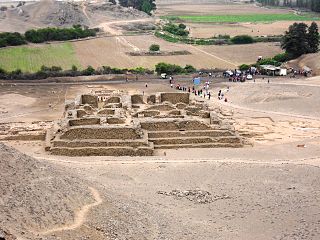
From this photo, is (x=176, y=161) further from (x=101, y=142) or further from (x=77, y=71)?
(x=77, y=71)

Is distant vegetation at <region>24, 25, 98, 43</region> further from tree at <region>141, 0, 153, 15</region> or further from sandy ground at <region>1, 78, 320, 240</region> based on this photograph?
sandy ground at <region>1, 78, 320, 240</region>

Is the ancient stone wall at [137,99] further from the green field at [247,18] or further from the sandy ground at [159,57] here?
the green field at [247,18]

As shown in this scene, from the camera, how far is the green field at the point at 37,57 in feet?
235

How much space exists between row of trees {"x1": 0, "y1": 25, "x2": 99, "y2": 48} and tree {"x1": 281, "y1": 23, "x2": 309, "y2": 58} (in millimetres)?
38260

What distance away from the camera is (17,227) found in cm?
1723

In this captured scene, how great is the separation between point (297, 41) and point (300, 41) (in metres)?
0.54

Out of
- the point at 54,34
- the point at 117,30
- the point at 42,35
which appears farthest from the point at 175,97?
the point at 117,30

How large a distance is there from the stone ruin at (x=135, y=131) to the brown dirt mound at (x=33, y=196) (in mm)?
11340

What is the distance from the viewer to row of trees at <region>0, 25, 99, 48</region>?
8362 cm

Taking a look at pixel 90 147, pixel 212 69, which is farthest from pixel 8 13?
pixel 90 147

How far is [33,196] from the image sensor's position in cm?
1984

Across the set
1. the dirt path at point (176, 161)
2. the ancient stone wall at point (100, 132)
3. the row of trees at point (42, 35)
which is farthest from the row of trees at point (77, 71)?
the dirt path at point (176, 161)

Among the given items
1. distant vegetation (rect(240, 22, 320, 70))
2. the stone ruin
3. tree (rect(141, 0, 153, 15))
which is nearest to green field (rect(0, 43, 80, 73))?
distant vegetation (rect(240, 22, 320, 70))

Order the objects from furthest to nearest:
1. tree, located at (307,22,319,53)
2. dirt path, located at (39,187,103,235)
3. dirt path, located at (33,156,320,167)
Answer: tree, located at (307,22,319,53) → dirt path, located at (33,156,320,167) → dirt path, located at (39,187,103,235)
